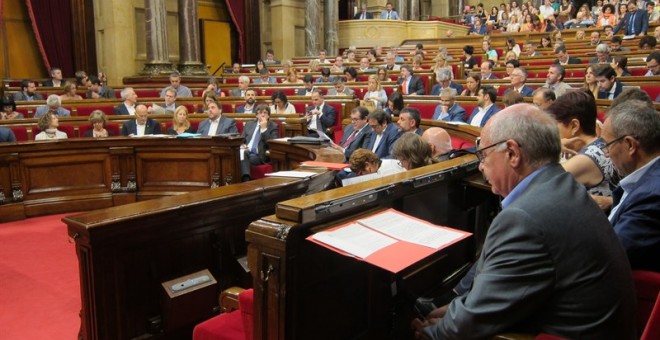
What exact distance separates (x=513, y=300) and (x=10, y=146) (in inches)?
193

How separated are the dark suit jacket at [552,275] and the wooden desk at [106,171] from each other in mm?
4063

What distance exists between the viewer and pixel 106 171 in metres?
5.33

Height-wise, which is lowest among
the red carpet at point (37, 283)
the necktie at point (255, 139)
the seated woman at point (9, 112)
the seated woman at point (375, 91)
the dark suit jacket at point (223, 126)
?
the red carpet at point (37, 283)

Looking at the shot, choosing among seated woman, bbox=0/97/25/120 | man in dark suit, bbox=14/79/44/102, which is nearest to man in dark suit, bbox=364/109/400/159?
seated woman, bbox=0/97/25/120

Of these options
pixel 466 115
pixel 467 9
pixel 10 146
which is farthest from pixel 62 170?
pixel 467 9

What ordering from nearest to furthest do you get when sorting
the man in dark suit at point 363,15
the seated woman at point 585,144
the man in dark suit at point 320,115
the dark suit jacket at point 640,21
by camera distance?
the seated woman at point 585,144
the man in dark suit at point 320,115
the dark suit jacket at point 640,21
the man in dark suit at point 363,15

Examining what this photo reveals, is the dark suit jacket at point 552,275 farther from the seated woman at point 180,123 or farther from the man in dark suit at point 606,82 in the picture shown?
the seated woman at point 180,123

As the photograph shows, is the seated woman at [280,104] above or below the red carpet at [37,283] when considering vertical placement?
above

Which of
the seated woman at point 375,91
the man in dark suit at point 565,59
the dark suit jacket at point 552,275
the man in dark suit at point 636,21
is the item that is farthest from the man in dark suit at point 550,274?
the man in dark suit at point 636,21

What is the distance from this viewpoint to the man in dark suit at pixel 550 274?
1190 millimetres

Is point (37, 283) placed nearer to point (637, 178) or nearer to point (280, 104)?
point (637, 178)

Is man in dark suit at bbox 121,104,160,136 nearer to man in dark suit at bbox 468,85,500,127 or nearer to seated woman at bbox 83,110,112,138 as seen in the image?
seated woman at bbox 83,110,112,138

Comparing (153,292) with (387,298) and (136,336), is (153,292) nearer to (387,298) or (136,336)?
(136,336)

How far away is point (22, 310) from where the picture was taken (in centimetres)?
307
